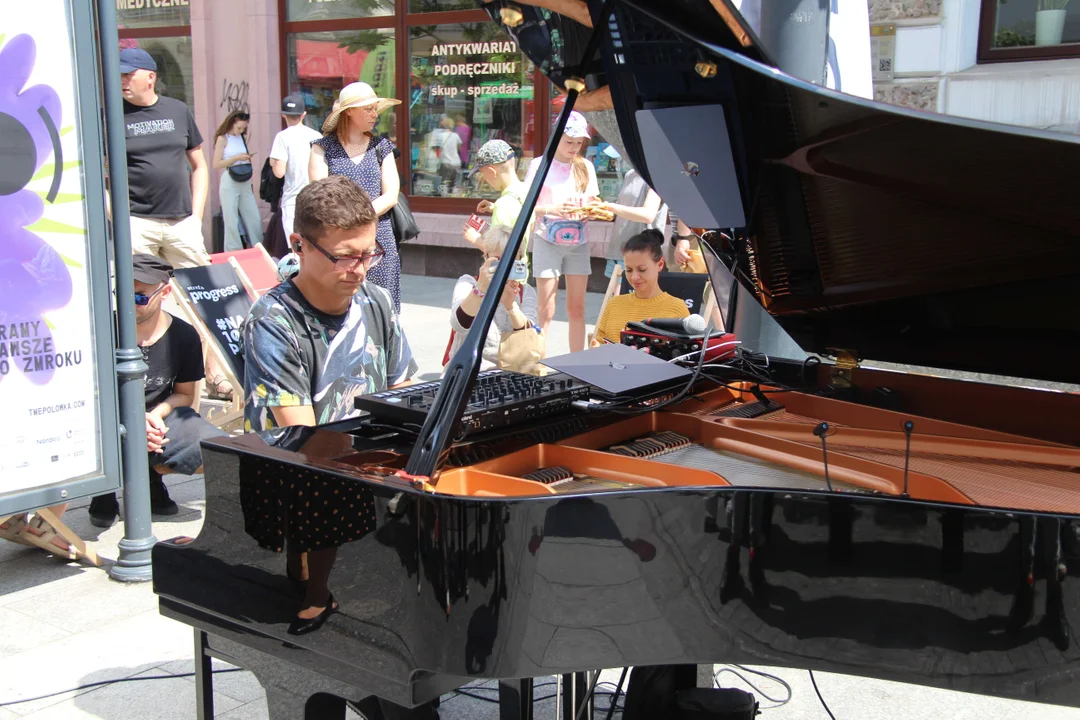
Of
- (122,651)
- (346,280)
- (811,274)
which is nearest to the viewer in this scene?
(346,280)

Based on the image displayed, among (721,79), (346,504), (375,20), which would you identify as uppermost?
(375,20)

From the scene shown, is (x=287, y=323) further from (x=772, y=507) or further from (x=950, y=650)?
(x=950, y=650)

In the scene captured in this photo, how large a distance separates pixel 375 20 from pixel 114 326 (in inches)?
314

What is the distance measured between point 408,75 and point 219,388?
5704 millimetres

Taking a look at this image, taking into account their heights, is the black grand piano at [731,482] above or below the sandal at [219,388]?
above

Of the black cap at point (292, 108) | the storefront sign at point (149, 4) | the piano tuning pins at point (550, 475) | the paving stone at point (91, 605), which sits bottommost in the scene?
the paving stone at point (91, 605)

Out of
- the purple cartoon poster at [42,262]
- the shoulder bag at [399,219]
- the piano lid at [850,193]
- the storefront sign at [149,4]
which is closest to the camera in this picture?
the piano lid at [850,193]

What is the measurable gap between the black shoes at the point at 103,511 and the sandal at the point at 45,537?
1.44ft

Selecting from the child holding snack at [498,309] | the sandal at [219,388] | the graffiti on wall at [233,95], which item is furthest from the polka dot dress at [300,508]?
the graffiti on wall at [233,95]

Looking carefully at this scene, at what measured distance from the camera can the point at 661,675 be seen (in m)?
2.79

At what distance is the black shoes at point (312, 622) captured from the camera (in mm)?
2072

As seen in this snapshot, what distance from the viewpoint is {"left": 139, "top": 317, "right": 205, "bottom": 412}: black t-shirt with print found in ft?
14.5

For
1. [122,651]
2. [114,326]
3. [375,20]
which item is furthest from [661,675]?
[375,20]

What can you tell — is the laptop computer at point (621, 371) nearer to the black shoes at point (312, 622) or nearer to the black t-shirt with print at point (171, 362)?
the black shoes at point (312, 622)
